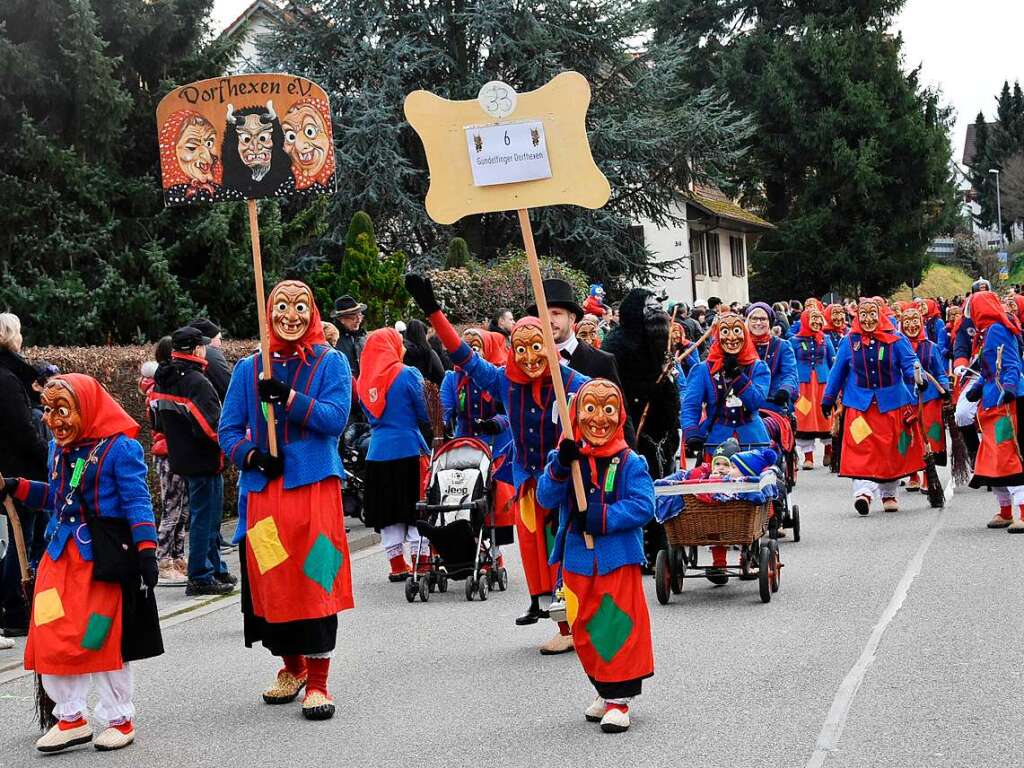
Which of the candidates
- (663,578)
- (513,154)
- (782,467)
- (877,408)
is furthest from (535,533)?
(877,408)

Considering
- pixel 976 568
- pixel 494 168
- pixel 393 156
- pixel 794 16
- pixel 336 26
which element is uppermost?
pixel 794 16

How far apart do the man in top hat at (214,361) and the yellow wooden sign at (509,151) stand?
16.7 feet

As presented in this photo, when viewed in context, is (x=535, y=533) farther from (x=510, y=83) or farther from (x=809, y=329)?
(x=510, y=83)

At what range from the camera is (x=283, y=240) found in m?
26.5

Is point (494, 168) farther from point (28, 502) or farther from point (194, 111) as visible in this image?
point (28, 502)

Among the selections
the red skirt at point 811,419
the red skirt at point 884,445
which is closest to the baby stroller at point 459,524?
the red skirt at point 884,445

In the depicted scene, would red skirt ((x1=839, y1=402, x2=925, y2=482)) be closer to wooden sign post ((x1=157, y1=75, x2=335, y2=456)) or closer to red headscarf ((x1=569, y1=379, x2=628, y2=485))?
wooden sign post ((x1=157, y1=75, x2=335, y2=456))

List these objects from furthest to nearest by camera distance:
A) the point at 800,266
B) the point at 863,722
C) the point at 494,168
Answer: the point at 800,266 < the point at 494,168 < the point at 863,722

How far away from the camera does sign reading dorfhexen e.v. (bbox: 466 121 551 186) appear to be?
761 cm

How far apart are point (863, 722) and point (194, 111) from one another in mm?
4540

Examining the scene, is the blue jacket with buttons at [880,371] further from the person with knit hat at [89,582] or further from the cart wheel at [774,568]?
the person with knit hat at [89,582]

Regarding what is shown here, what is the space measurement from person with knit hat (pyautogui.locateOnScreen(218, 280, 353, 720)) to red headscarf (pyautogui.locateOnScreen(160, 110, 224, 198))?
1.00 m

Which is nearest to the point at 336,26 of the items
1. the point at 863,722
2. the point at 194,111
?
the point at 194,111

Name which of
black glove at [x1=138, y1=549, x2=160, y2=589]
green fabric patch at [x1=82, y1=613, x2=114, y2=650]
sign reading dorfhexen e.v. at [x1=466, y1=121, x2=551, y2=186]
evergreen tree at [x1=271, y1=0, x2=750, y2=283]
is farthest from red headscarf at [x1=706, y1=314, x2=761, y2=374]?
evergreen tree at [x1=271, y1=0, x2=750, y2=283]
